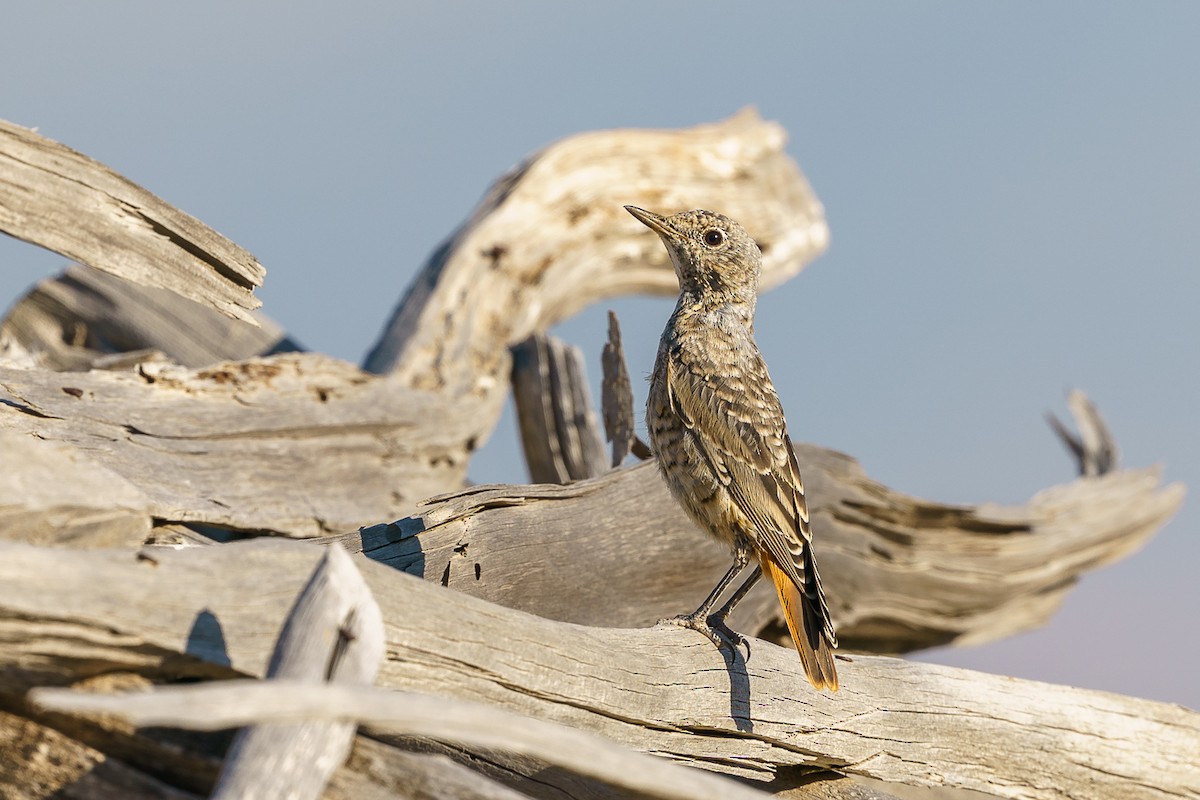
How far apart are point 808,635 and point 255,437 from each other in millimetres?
3771

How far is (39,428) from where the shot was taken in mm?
5141

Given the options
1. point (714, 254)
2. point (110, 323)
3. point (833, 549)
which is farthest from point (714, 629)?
point (110, 323)

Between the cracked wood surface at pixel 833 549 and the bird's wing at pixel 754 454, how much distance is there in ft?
4.00

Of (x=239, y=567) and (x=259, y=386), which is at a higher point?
(x=259, y=386)

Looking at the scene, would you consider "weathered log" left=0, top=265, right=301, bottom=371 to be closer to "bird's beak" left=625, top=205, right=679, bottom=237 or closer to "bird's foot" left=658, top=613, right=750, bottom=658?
"bird's beak" left=625, top=205, right=679, bottom=237

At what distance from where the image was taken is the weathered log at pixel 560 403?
28.8ft

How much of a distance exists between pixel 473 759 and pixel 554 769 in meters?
0.29

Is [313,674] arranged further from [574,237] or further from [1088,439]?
[1088,439]

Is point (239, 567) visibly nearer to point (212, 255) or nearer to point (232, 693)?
point (232, 693)

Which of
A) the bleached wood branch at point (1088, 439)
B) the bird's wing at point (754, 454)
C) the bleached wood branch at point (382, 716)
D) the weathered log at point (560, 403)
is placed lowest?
the bleached wood branch at point (382, 716)

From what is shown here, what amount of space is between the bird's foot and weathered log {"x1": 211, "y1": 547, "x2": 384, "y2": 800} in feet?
5.74

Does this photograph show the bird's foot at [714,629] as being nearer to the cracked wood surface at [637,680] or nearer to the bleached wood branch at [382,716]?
the cracked wood surface at [637,680]

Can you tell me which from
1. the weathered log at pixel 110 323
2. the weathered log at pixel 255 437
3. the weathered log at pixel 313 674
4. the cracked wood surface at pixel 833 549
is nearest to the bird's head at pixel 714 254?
the cracked wood surface at pixel 833 549

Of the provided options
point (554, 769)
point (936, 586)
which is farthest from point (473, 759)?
point (936, 586)
